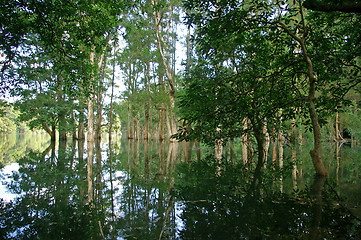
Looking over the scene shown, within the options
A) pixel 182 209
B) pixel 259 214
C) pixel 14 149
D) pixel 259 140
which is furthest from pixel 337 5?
pixel 14 149

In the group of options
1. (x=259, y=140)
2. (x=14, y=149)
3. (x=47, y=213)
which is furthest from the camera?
(x=14, y=149)

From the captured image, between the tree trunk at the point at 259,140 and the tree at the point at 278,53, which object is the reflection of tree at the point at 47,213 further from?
the tree trunk at the point at 259,140

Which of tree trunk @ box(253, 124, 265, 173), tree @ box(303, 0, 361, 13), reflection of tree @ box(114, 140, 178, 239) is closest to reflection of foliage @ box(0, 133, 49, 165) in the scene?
reflection of tree @ box(114, 140, 178, 239)

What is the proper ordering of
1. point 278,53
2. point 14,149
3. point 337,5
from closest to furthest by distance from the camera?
point 337,5, point 278,53, point 14,149

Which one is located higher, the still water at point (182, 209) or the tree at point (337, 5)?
the tree at point (337, 5)

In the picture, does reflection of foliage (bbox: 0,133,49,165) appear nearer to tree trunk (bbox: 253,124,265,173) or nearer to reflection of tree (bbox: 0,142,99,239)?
reflection of tree (bbox: 0,142,99,239)

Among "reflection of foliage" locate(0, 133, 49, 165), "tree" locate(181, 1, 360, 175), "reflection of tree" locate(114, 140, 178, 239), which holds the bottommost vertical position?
"reflection of tree" locate(114, 140, 178, 239)

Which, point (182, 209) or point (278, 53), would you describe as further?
point (278, 53)

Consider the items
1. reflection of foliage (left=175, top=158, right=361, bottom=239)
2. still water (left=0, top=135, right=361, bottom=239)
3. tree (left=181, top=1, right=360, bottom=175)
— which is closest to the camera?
reflection of foliage (left=175, top=158, right=361, bottom=239)

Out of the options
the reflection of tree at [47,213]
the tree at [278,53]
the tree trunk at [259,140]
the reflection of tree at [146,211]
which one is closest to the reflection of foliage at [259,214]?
the reflection of tree at [146,211]

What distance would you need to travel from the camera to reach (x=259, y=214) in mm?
3287

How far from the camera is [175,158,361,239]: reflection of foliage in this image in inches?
104

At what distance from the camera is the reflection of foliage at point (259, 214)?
2650 mm

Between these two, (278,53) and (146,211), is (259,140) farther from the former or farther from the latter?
(146,211)
